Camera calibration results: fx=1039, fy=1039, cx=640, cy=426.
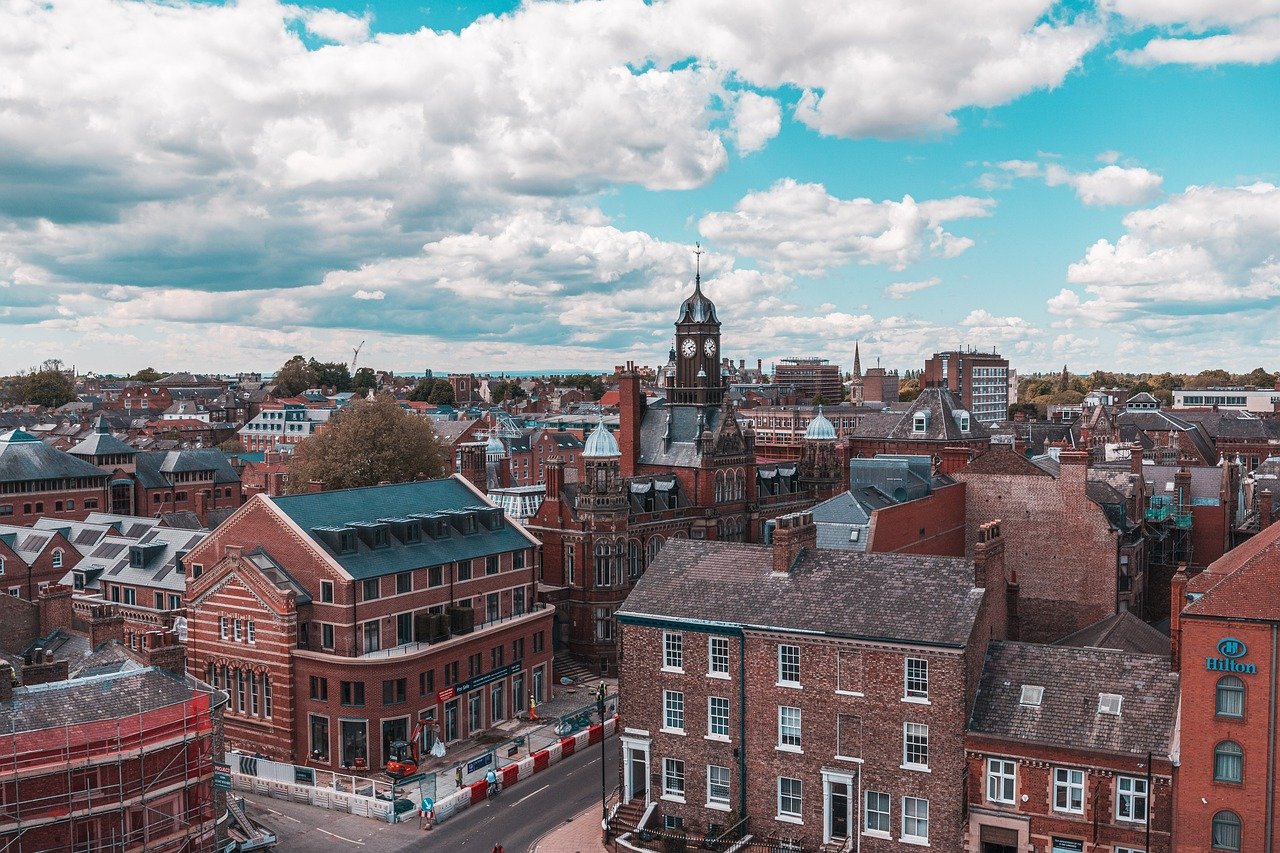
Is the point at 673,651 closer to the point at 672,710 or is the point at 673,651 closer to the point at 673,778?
the point at 672,710

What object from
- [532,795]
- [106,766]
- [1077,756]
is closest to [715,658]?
[532,795]

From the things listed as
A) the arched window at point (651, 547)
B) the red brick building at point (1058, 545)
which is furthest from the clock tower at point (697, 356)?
the red brick building at point (1058, 545)

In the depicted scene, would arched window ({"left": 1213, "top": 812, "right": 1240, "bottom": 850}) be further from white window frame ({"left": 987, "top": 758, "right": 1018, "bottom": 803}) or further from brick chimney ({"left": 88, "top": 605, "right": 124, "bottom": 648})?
brick chimney ({"left": 88, "top": 605, "right": 124, "bottom": 648})

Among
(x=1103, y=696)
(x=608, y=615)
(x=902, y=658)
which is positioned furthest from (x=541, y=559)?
(x=1103, y=696)

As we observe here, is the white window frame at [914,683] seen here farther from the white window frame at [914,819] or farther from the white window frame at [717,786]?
the white window frame at [717,786]

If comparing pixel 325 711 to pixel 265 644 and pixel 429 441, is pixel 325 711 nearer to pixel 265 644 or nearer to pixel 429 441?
pixel 265 644

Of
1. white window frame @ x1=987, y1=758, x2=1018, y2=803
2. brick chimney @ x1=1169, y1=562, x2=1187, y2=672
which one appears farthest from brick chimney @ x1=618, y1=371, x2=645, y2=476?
white window frame @ x1=987, y1=758, x2=1018, y2=803
